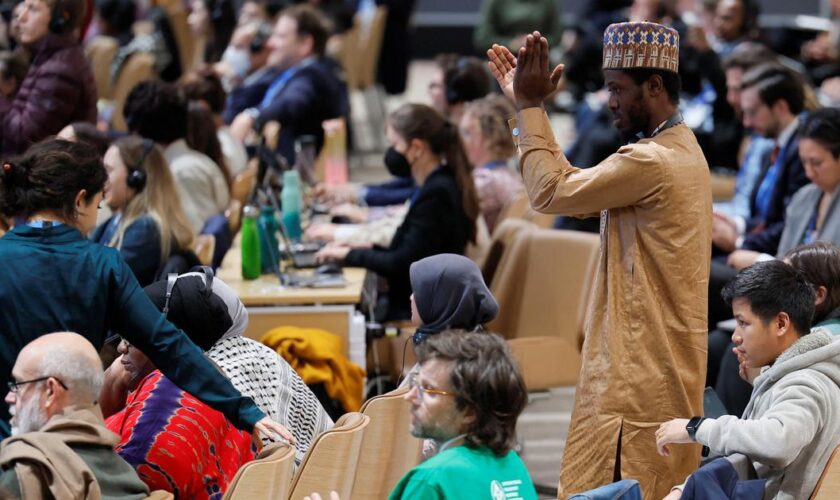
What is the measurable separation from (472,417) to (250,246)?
2.60 m

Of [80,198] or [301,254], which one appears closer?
[80,198]

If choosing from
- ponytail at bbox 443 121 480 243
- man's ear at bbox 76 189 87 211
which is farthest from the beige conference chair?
man's ear at bbox 76 189 87 211

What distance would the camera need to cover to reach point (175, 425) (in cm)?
313

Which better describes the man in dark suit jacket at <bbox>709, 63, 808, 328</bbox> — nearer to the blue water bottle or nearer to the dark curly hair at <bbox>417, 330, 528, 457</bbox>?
the blue water bottle

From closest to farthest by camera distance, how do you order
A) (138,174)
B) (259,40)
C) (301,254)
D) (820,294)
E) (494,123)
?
(820,294)
(138,174)
(301,254)
(494,123)
(259,40)

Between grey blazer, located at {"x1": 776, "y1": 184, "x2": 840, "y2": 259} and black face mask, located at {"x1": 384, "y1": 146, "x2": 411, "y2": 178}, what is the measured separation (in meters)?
1.43

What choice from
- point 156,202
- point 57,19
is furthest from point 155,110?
point 156,202

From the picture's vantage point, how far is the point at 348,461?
3.00 meters

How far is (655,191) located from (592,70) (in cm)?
714

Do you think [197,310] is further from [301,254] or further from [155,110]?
[155,110]

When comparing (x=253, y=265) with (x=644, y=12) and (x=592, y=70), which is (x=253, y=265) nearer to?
(x=644, y=12)

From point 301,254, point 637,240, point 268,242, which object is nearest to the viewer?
point 637,240

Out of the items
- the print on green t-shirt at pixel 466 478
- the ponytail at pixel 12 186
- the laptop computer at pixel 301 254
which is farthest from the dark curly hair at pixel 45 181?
the laptop computer at pixel 301 254

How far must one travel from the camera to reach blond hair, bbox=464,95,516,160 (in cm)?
613
